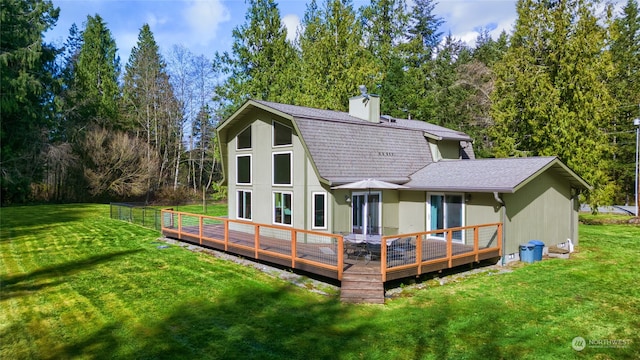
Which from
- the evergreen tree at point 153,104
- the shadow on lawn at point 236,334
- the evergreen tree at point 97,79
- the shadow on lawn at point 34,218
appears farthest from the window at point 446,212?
the evergreen tree at point 97,79

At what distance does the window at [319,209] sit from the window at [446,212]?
3820mm

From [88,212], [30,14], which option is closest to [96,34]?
[30,14]

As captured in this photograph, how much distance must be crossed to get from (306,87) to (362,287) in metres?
20.2

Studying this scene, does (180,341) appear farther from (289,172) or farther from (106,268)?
(289,172)

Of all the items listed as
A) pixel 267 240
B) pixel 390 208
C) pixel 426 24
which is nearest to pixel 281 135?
pixel 267 240

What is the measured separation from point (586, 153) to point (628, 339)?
612 inches

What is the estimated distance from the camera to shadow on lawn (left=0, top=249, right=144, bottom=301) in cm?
1004

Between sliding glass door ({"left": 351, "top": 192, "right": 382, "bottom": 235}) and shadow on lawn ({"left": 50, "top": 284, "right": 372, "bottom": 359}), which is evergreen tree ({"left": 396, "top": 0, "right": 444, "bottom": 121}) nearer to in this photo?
sliding glass door ({"left": 351, "top": 192, "right": 382, "bottom": 235})

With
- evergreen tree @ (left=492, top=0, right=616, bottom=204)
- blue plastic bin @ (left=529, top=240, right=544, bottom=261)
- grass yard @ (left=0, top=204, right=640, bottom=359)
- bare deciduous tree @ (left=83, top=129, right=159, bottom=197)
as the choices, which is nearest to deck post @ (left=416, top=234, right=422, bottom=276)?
grass yard @ (left=0, top=204, right=640, bottom=359)

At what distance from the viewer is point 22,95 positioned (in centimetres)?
2823

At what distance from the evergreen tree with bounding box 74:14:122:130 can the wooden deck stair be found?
3312 cm

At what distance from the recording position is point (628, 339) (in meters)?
6.92

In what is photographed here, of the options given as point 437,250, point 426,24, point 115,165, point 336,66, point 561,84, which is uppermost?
point 426,24

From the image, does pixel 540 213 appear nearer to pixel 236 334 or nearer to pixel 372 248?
pixel 372 248
